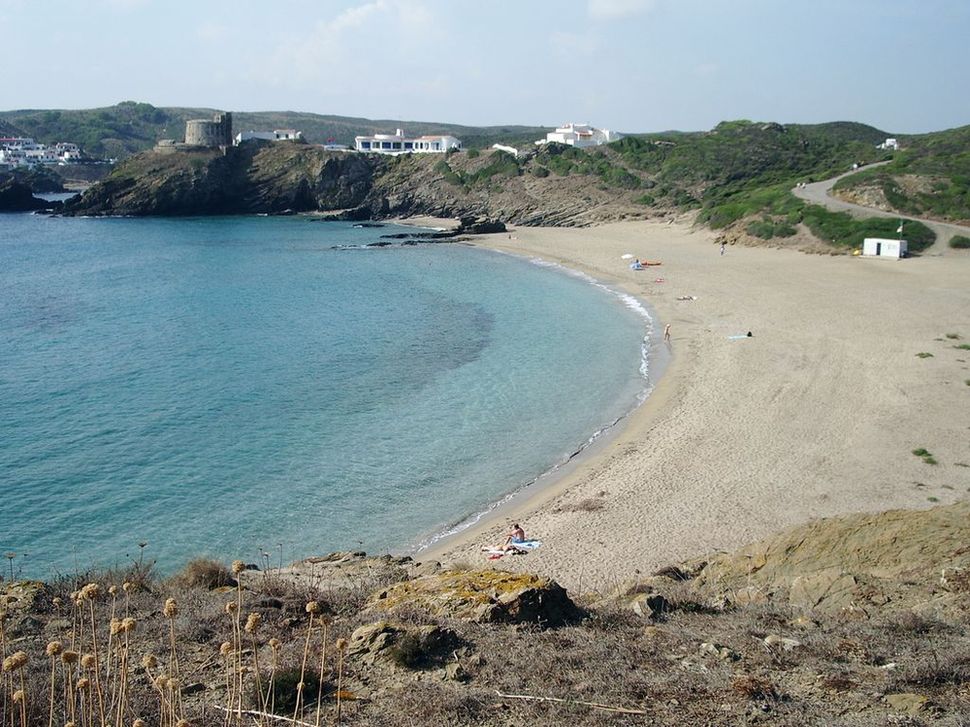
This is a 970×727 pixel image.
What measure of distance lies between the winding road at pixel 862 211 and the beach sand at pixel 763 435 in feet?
28.3

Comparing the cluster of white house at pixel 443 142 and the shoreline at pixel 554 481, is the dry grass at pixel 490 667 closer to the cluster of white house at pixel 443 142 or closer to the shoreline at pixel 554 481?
the shoreline at pixel 554 481

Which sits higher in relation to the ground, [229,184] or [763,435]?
[229,184]

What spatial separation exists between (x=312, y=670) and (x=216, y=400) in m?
19.2

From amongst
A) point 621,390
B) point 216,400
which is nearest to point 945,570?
point 621,390

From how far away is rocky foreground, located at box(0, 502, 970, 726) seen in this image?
5.78 m

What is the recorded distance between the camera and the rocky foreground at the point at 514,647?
19.0 ft

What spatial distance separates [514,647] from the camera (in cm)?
708

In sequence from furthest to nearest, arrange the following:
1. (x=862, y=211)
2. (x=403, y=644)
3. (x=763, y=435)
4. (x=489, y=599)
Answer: (x=862, y=211) < (x=763, y=435) < (x=489, y=599) < (x=403, y=644)

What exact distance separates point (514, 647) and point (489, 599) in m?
1.09

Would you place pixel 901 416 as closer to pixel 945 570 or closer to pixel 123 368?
pixel 945 570

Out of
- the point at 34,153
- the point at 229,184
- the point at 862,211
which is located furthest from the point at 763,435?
the point at 34,153

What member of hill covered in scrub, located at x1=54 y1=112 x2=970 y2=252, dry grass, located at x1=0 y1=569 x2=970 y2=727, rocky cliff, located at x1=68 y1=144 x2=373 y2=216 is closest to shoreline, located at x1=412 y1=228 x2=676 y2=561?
dry grass, located at x1=0 y1=569 x2=970 y2=727

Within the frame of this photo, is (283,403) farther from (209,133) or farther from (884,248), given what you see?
(209,133)

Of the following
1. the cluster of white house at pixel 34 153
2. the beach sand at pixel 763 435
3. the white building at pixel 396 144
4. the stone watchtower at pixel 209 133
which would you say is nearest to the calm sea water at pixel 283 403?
the beach sand at pixel 763 435
